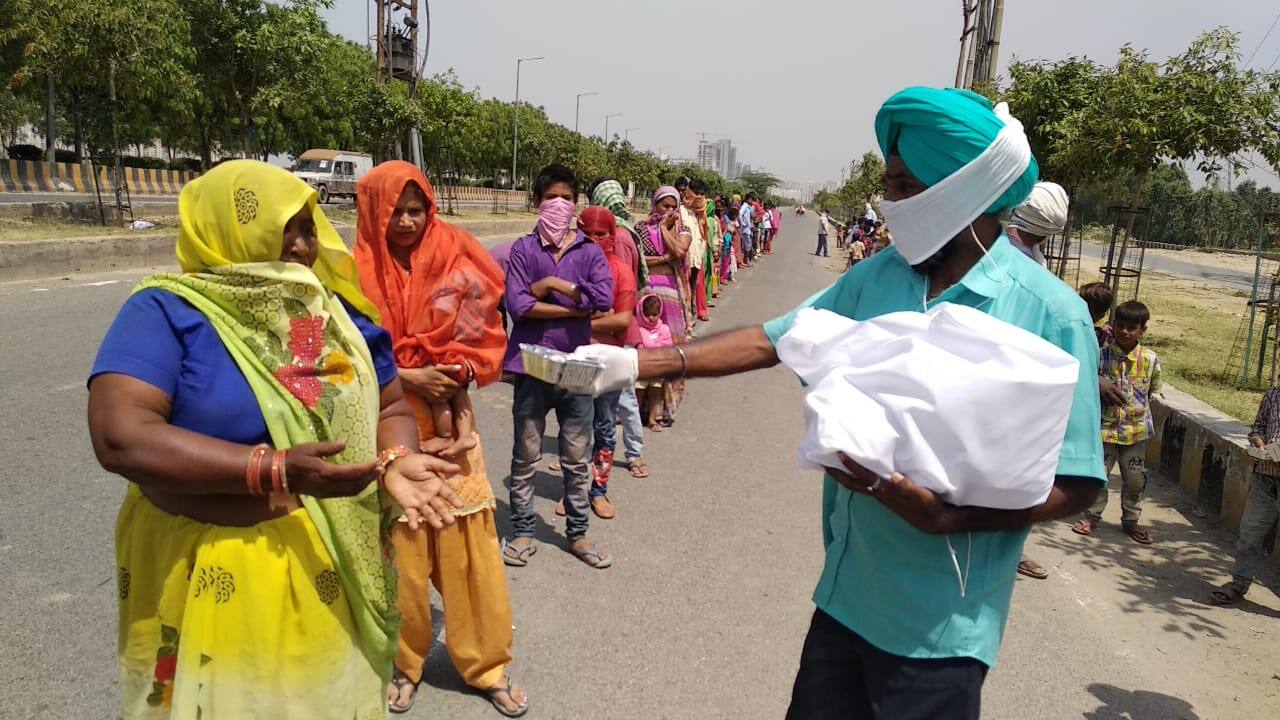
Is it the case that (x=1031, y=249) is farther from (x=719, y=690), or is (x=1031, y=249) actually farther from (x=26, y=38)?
(x=26, y=38)

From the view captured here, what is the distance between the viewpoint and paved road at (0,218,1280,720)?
301cm

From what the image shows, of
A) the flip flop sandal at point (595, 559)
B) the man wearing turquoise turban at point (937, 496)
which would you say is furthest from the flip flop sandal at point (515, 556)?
the man wearing turquoise turban at point (937, 496)

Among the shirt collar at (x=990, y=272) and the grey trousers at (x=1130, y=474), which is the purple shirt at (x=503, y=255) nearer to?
the shirt collar at (x=990, y=272)

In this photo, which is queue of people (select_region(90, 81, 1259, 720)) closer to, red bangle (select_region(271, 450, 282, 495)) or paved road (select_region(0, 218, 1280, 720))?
red bangle (select_region(271, 450, 282, 495))

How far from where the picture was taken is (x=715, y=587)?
3.90m

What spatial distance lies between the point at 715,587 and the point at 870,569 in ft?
7.60

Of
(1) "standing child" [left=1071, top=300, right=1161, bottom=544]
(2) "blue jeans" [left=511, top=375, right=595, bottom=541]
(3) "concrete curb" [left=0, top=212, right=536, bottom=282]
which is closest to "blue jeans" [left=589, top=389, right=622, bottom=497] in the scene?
(2) "blue jeans" [left=511, top=375, right=595, bottom=541]

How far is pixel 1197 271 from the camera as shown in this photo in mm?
28094

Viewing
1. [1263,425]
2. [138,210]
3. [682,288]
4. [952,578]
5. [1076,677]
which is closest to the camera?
[952,578]

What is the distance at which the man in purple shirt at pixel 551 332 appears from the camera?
12.9 feet

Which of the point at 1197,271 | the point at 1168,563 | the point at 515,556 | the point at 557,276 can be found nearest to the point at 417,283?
the point at 557,276

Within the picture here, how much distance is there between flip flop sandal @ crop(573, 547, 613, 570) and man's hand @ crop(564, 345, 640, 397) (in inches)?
96.6

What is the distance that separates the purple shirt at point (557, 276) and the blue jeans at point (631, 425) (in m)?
1.50

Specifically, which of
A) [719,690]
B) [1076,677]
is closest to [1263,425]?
[1076,677]
